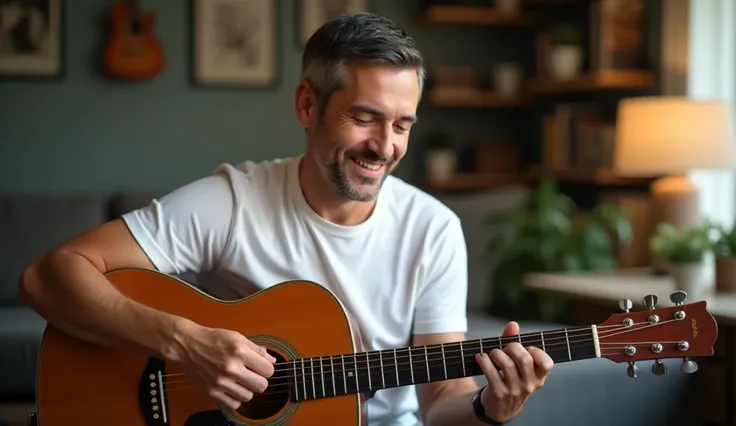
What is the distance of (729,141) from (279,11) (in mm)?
2339

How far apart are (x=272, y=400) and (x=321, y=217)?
0.35 meters

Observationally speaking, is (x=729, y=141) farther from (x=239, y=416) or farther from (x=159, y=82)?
(x=159, y=82)

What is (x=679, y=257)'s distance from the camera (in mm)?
2436

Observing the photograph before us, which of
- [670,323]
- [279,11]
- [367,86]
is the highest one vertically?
[279,11]

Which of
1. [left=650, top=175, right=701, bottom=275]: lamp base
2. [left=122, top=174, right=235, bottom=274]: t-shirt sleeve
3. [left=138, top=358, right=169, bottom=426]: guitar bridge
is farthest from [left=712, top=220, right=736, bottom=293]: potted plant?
[left=138, top=358, right=169, bottom=426]: guitar bridge

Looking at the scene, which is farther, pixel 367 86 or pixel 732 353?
pixel 732 353

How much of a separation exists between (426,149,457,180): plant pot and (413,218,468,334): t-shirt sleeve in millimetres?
2930

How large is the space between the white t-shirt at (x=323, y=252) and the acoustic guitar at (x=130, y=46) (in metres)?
2.78

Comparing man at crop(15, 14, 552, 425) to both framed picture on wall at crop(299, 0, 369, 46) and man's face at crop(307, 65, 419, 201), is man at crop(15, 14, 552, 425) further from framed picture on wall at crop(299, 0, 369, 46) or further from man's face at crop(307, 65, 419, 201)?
framed picture on wall at crop(299, 0, 369, 46)

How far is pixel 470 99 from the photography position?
478 centimetres

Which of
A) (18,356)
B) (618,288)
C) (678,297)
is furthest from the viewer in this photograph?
(18,356)

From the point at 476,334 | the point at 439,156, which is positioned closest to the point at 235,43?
the point at 439,156

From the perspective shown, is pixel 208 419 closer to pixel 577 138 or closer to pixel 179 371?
pixel 179 371

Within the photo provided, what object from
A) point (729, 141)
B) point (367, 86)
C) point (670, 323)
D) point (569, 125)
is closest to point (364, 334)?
point (367, 86)
